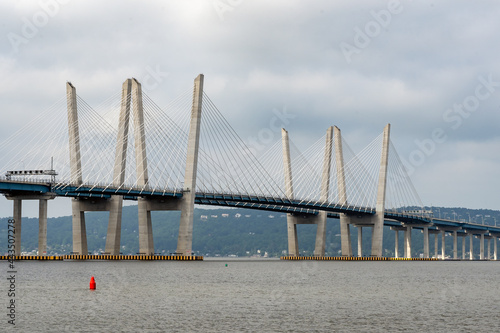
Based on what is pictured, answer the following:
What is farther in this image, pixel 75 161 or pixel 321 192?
pixel 321 192

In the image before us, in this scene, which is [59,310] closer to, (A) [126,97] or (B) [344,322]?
(B) [344,322]

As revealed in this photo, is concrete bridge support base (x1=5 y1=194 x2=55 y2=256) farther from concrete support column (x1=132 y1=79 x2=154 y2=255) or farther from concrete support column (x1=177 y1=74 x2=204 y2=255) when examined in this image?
concrete support column (x1=177 y1=74 x2=204 y2=255)

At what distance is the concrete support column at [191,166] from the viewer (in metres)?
97.2

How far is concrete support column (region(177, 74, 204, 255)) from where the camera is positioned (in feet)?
319

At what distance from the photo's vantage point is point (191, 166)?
9806 centimetres

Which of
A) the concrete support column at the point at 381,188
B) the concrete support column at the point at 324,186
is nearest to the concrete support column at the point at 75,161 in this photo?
the concrete support column at the point at 324,186

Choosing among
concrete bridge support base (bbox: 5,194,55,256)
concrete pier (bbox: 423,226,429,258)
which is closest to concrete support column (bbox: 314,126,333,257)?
concrete pier (bbox: 423,226,429,258)

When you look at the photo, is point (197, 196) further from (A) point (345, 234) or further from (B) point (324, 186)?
(A) point (345, 234)

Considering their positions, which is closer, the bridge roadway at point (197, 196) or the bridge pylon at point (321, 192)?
the bridge roadway at point (197, 196)

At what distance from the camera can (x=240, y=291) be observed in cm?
5575

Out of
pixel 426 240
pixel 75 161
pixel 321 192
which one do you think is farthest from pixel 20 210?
pixel 426 240

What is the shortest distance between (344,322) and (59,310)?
14865 millimetres

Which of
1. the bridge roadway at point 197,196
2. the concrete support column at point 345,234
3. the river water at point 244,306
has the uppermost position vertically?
the bridge roadway at point 197,196

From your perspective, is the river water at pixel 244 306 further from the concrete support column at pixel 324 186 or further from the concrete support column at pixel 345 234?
the concrete support column at pixel 345 234
